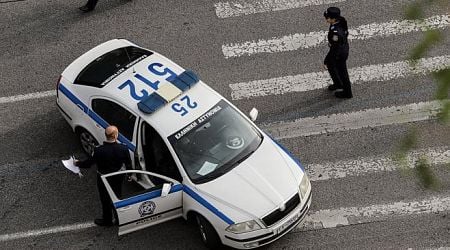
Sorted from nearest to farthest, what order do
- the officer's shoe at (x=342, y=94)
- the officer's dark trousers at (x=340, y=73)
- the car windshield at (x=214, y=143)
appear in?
the car windshield at (x=214, y=143) → the officer's dark trousers at (x=340, y=73) → the officer's shoe at (x=342, y=94)

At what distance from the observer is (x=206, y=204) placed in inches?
332

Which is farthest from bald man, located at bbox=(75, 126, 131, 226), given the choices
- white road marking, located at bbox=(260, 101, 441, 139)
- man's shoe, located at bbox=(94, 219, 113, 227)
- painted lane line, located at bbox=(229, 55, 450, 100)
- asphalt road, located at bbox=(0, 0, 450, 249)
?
painted lane line, located at bbox=(229, 55, 450, 100)

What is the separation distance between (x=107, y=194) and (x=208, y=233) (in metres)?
1.44

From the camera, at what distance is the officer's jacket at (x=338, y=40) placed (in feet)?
33.8

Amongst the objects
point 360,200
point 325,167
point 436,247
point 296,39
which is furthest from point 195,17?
point 436,247

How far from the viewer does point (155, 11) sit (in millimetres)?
12883

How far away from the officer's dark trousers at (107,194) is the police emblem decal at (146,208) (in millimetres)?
329

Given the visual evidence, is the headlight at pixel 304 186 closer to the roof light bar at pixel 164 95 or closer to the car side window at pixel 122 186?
the car side window at pixel 122 186

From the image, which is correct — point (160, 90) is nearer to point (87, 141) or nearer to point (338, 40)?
point (87, 141)

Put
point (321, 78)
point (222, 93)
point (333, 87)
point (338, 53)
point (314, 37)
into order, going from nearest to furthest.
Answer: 1. point (338, 53)
2. point (333, 87)
3. point (222, 93)
4. point (321, 78)
5. point (314, 37)

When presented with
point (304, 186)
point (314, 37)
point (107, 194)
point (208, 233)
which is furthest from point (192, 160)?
point (314, 37)

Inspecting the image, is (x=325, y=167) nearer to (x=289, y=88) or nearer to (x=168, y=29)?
(x=289, y=88)

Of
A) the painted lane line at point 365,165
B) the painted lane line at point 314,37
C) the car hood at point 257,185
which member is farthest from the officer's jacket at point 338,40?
the car hood at point 257,185

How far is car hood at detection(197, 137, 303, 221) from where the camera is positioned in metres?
8.38
